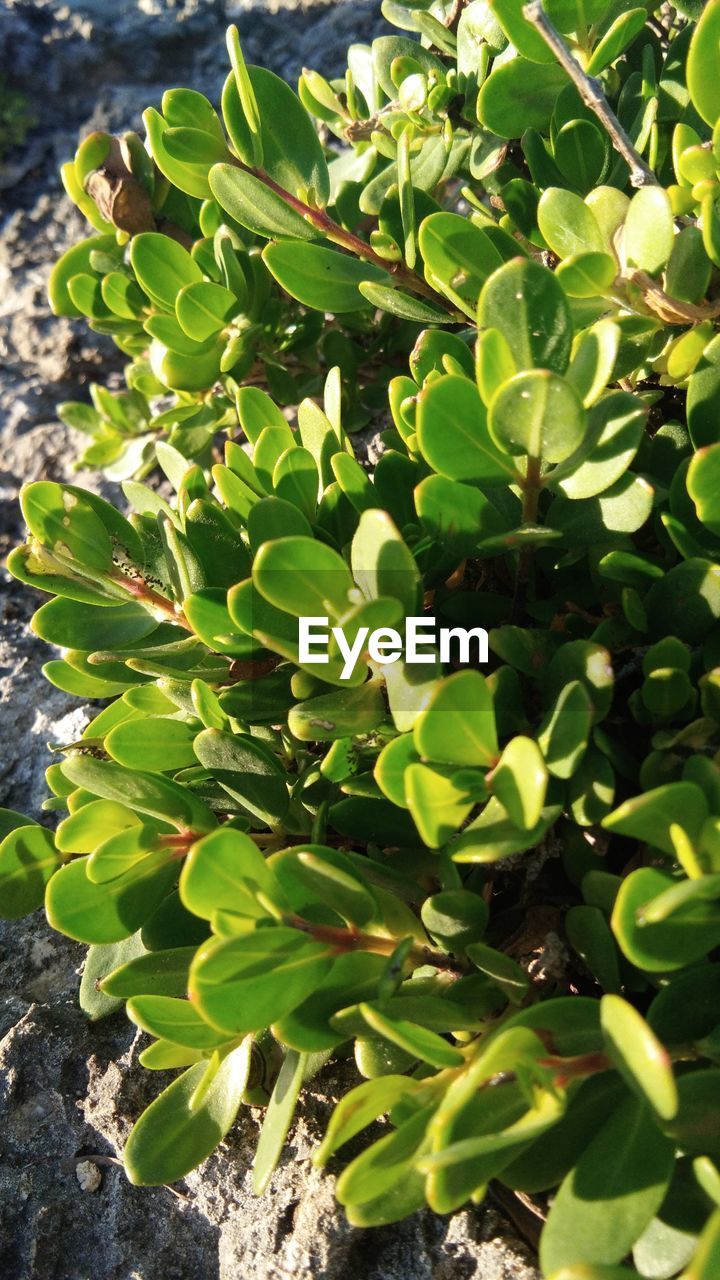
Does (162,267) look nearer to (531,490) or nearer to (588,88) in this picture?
(588,88)

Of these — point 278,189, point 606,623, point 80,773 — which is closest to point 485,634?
point 606,623

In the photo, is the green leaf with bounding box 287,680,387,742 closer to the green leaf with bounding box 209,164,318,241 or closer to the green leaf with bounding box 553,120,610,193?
the green leaf with bounding box 209,164,318,241

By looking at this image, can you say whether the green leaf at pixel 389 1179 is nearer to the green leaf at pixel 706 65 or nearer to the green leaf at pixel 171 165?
the green leaf at pixel 706 65

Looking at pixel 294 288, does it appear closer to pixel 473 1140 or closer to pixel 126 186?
pixel 126 186

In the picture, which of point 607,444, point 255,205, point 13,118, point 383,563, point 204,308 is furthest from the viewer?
point 13,118

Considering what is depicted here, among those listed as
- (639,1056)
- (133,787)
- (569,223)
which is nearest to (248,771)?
(133,787)

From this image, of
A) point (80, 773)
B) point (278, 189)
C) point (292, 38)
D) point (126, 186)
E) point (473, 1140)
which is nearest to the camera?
point (473, 1140)
